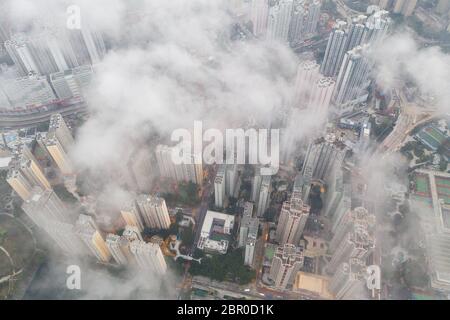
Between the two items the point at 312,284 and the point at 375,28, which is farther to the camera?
the point at 375,28

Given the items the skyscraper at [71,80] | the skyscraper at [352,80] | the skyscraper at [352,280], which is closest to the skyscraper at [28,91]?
Answer: the skyscraper at [71,80]

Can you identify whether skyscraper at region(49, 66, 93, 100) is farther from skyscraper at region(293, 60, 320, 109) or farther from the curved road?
skyscraper at region(293, 60, 320, 109)

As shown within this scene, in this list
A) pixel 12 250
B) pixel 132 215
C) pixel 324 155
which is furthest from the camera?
pixel 324 155

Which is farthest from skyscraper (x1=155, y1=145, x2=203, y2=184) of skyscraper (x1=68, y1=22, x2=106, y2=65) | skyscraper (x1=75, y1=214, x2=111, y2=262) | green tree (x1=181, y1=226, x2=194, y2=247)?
skyscraper (x1=68, y1=22, x2=106, y2=65)

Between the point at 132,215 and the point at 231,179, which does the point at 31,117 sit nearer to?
the point at 132,215

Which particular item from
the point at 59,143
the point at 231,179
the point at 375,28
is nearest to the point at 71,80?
the point at 59,143

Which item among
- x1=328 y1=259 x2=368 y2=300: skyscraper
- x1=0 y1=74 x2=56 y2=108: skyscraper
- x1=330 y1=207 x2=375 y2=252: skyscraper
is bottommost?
x1=328 y1=259 x2=368 y2=300: skyscraper

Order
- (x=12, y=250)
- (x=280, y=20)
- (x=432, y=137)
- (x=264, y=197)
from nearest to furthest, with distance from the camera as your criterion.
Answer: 1. (x=264, y=197)
2. (x=12, y=250)
3. (x=432, y=137)
4. (x=280, y=20)
